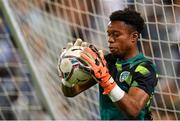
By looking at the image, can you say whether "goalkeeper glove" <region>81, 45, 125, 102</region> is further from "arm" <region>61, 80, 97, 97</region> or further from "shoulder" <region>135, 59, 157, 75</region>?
"arm" <region>61, 80, 97, 97</region>

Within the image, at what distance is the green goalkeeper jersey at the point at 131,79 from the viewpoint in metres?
2.38

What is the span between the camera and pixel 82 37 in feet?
13.1

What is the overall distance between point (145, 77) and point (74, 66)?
300 mm

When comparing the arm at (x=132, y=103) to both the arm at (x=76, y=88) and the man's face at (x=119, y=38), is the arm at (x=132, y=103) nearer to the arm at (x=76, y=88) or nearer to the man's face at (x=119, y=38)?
the man's face at (x=119, y=38)

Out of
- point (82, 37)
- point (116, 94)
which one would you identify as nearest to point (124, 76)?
point (116, 94)

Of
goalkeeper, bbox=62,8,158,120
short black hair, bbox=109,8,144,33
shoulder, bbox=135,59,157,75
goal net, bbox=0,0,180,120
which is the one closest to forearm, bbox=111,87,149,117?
goalkeeper, bbox=62,8,158,120

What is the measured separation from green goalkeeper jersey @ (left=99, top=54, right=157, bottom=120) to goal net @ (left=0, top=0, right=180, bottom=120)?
0.80 metres

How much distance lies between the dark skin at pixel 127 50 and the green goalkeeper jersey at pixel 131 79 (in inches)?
1.4

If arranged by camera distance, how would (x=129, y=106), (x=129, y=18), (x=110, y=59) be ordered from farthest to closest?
(x=110, y=59) → (x=129, y=18) → (x=129, y=106)

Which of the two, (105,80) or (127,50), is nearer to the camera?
(105,80)

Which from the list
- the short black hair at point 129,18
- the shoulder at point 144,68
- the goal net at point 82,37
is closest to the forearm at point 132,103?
the shoulder at point 144,68

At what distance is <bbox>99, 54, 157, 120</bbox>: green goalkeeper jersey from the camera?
238 centimetres

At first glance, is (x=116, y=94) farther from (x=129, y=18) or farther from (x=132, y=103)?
(x=129, y=18)

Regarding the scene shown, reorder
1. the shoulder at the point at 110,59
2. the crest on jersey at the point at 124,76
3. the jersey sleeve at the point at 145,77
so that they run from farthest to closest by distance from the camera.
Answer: the shoulder at the point at 110,59 → the crest on jersey at the point at 124,76 → the jersey sleeve at the point at 145,77
